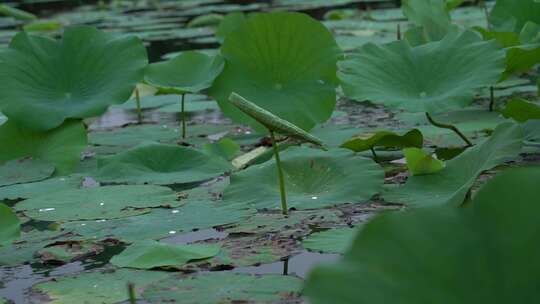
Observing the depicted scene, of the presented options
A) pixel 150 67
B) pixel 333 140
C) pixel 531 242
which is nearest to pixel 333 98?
pixel 333 140

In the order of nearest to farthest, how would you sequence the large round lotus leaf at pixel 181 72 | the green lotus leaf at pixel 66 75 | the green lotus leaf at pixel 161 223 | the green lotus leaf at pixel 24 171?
the green lotus leaf at pixel 161 223 < the green lotus leaf at pixel 24 171 < the green lotus leaf at pixel 66 75 < the large round lotus leaf at pixel 181 72

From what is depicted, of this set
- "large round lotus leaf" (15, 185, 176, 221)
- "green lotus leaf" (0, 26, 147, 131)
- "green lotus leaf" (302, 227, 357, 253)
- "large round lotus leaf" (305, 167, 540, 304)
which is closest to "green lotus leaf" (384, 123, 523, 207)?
"green lotus leaf" (302, 227, 357, 253)

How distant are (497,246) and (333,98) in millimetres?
1231

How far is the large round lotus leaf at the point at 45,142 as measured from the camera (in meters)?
1.93

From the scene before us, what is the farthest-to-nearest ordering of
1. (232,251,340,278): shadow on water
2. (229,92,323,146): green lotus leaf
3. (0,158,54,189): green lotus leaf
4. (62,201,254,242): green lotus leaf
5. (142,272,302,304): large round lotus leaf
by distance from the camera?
(0,158,54,189): green lotus leaf < (62,201,254,242): green lotus leaf < (229,92,323,146): green lotus leaf < (232,251,340,278): shadow on water < (142,272,302,304): large round lotus leaf

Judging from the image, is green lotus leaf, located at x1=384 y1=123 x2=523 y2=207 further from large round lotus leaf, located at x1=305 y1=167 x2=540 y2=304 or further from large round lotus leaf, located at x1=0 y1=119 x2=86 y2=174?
large round lotus leaf, located at x1=0 y1=119 x2=86 y2=174

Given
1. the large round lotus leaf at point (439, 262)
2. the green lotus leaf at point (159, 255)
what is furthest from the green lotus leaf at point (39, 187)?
the large round lotus leaf at point (439, 262)

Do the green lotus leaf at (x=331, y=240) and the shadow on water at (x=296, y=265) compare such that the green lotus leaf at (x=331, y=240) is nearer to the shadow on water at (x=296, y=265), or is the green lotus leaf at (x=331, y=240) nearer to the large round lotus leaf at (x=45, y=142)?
the shadow on water at (x=296, y=265)

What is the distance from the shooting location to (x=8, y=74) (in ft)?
6.51

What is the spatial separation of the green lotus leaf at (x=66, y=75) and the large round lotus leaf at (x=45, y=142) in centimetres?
3

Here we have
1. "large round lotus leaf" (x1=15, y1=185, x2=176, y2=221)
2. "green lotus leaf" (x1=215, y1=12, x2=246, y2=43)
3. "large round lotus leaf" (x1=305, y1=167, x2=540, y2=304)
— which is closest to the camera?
"large round lotus leaf" (x1=305, y1=167, x2=540, y2=304)

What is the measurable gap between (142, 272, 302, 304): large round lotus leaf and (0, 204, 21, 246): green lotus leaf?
0.28 metres

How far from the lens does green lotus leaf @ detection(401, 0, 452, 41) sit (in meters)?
2.28

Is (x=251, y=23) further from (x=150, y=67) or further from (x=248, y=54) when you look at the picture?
(x=150, y=67)
